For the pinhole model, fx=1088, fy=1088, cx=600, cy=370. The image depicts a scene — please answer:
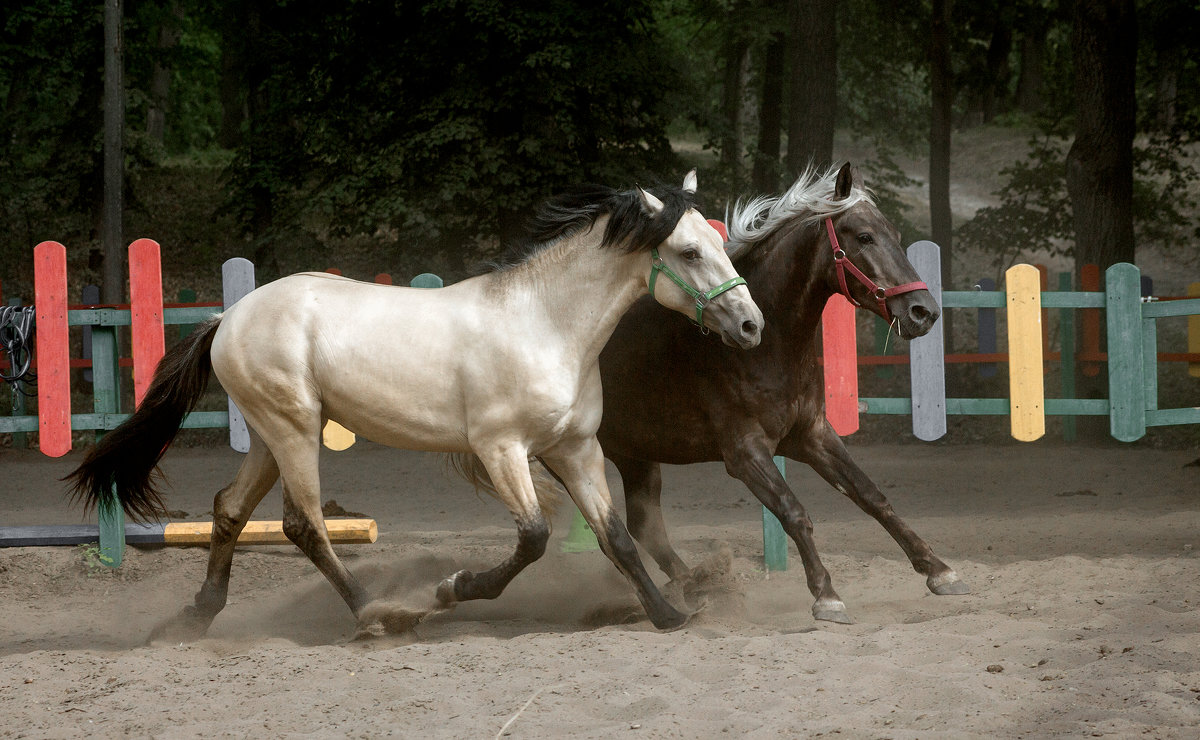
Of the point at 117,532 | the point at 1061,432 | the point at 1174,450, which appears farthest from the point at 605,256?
the point at 1061,432

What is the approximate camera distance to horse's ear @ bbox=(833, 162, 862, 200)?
16.0 feet

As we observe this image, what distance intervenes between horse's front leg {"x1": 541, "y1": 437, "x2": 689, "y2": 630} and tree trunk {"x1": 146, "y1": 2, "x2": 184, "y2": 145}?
14564 mm

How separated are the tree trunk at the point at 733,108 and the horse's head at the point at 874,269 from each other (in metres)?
10.6

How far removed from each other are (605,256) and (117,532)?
11.6 ft

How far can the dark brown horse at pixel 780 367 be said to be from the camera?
4.80 m

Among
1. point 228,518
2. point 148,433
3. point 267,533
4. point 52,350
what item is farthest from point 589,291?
point 52,350

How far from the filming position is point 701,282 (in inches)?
181

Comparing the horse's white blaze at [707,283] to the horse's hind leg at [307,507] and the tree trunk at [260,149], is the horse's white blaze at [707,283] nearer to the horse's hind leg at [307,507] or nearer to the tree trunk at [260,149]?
the horse's hind leg at [307,507]

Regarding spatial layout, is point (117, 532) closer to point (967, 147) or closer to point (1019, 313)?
point (1019, 313)

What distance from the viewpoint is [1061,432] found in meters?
12.5

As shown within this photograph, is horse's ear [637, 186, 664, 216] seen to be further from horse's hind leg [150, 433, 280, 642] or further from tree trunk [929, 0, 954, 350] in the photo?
tree trunk [929, 0, 954, 350]

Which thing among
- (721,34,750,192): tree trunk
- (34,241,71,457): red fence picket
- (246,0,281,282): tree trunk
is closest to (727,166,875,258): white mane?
(34,241,71,457): red fence picket

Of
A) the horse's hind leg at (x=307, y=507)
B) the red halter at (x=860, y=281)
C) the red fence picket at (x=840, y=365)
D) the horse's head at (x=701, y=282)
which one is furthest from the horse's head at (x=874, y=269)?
the horse's hind leg at (x=307, y=507)

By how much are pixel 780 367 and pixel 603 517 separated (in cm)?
106
